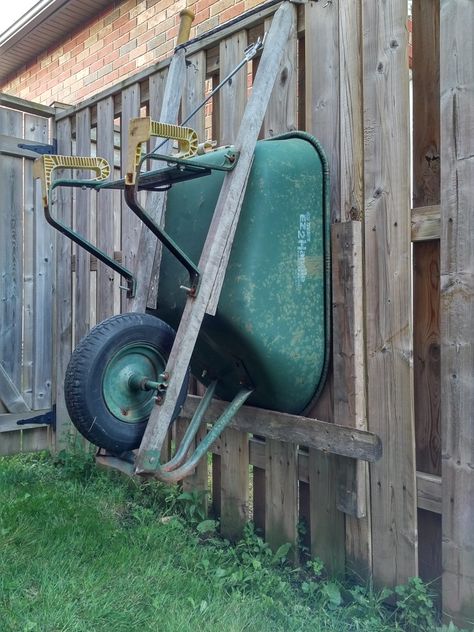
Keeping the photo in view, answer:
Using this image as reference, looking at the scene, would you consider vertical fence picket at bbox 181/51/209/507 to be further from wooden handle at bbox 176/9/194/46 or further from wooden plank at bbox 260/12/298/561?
wooden plank at bbox 260/12/298/561

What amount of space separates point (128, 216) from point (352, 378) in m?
1.79

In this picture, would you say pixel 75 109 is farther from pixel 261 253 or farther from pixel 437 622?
pixel 437 622

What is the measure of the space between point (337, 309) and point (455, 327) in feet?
1.58

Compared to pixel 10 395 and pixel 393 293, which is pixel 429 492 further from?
pixel 10 395

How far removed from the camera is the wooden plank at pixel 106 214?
3.57m

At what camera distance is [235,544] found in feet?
8.95

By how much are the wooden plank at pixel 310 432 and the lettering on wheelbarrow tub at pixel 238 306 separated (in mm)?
75

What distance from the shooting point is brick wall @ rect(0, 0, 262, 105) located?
17.6 ft

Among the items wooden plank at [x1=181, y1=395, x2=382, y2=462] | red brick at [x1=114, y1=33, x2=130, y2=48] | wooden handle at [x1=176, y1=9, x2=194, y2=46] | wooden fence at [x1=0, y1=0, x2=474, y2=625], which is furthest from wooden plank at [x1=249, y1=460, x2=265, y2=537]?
red brick at [x1=114, y1=33, x2=130, y2=48]

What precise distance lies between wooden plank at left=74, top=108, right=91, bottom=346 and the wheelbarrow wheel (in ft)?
6.03

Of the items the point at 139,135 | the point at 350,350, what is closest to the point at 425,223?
the point at 350,350

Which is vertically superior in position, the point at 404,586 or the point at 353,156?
the point at 353,156

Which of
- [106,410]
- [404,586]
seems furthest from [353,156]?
[404,586]

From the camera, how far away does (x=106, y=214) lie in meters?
3.60
